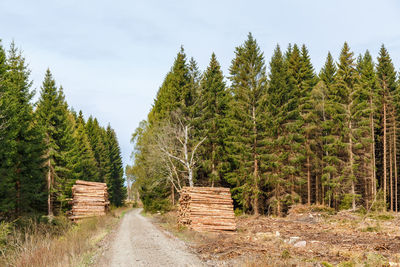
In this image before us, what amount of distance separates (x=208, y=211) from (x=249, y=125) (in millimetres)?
10516

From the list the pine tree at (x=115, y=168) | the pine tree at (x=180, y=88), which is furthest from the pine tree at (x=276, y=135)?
the pine tree at (x=115, y=168)

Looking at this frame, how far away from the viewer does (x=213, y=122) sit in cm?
2834

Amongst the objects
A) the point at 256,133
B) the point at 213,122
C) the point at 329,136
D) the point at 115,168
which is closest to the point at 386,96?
the point at 329,136

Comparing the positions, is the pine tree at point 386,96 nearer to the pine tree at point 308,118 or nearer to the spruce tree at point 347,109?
the spruce tree at point 347,109

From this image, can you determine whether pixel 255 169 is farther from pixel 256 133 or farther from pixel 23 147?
pixel 23 147

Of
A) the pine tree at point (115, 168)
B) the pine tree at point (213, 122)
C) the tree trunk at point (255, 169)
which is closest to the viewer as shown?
the tree trunk at point (255, 169)

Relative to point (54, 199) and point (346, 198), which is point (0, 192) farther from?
point (346, 198)

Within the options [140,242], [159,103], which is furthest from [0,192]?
[159,103]

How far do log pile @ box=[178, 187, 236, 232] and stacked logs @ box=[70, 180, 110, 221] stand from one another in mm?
11483

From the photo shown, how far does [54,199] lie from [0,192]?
10.1 m

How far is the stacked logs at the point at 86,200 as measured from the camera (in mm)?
26573

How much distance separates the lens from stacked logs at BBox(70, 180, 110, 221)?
26.6m

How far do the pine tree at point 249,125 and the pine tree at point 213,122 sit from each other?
4.34 ft

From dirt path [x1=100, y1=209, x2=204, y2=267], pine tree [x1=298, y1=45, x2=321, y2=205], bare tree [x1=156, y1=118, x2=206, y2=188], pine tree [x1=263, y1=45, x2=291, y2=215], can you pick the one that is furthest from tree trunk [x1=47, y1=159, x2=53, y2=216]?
pine tree [x1=298, y1=45, x2=321, y2=205]
